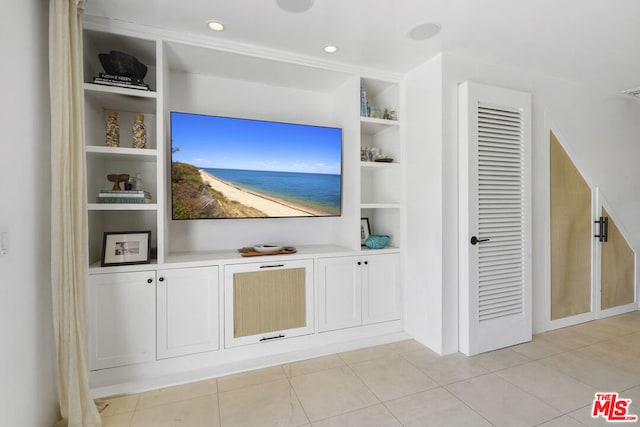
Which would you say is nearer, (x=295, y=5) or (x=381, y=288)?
(x=295, y=5)

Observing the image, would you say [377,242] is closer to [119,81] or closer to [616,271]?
[119,81]

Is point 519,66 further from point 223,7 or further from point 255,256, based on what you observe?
point 255,256

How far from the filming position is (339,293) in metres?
2.57

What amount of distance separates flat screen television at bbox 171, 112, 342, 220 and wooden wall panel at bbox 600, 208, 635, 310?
2990mm

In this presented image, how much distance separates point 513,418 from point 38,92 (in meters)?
3.14

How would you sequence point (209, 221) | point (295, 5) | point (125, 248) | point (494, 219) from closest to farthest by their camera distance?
point (295, 5) < point (125, 248) < point (494, 219) < point (209, 221)

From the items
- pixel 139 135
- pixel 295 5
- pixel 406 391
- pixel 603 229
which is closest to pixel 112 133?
pixel 139 135

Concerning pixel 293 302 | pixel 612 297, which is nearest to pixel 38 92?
pixel 293 302

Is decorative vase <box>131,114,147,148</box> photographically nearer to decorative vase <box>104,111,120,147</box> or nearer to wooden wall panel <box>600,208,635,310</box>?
decorative vase <box>104,111,120,147</box>

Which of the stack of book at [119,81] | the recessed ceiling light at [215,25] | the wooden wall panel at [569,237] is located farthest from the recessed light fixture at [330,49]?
the wooden wall panel at [569,237]

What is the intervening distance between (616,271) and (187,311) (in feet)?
14.3

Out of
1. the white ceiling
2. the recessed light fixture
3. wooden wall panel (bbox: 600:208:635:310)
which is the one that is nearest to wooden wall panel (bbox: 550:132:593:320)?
wooden wall panel (bbox: 600:208:635:310)

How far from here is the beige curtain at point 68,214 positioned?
1525mm

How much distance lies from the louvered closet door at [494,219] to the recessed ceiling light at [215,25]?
1890 millimetres
